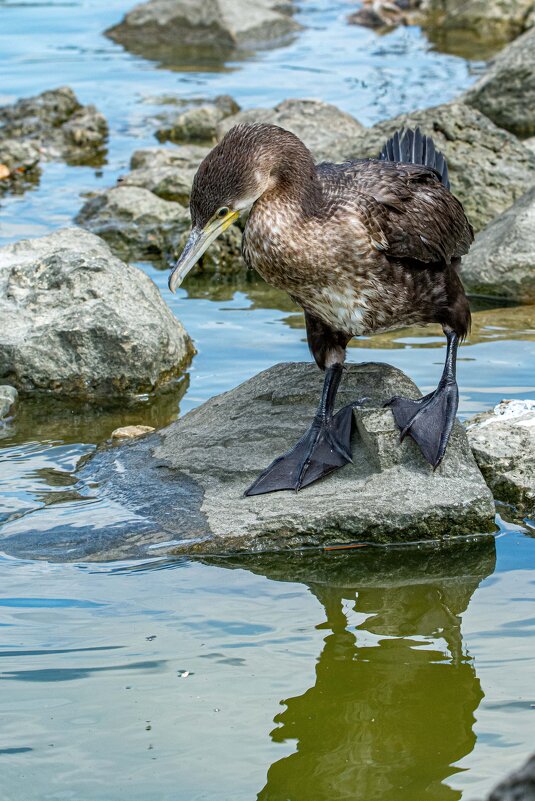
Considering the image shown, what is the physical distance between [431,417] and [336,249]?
908mm

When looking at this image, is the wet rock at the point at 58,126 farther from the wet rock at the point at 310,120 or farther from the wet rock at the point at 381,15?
the wet rock at the point at 381,15

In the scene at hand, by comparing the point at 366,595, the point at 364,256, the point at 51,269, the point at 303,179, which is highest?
the point at 303,179

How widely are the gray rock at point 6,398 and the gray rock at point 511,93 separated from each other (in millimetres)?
6588

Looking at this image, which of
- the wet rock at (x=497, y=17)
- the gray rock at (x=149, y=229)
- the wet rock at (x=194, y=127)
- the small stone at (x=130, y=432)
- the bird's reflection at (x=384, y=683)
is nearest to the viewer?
the bird's reflection at (x=384, y=683)

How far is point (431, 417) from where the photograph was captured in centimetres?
527

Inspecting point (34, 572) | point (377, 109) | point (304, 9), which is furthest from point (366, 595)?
point (304, 9)

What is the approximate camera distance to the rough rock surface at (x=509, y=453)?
543 centimetres

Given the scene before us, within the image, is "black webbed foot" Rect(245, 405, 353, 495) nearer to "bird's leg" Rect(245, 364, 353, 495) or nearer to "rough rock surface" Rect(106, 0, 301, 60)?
"bird's leg" Rect(245, 364, 353, 495)

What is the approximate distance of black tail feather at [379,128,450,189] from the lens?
6062 mm

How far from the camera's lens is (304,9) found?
1831 cm

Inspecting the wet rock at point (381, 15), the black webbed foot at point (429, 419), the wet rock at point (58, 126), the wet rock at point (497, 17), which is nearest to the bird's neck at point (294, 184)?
the black webbed foot at point (429, 419)

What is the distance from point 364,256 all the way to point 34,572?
180 cm

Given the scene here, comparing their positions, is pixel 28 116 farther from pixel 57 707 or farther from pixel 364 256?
pixel 57 707

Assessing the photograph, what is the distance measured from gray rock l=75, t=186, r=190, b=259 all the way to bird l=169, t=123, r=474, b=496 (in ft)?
11.7
